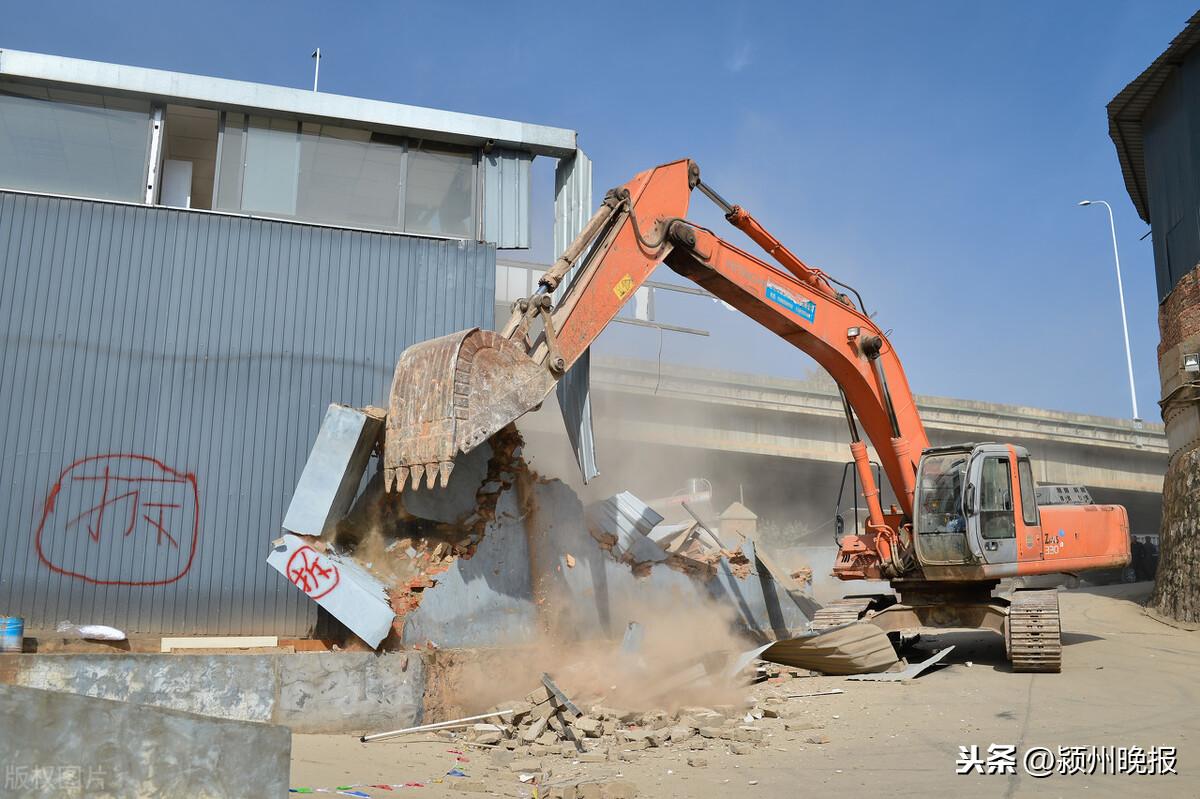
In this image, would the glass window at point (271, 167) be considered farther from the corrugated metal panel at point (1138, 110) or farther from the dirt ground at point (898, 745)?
the corrugated metal panel at point (1138, 110)

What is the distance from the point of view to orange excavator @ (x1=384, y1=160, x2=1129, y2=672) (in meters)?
8.91

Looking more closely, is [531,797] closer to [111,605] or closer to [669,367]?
[111,605]

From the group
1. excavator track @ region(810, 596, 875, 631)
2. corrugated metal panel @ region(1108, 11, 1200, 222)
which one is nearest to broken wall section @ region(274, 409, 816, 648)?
excavator track @ region(810, 596, 875, 631)

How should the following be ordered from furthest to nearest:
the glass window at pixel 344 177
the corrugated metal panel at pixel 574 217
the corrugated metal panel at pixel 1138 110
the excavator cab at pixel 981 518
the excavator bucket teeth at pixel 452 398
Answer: the corrugated metal panel at pixel 1138 110, the corrugated metal panel at pixel 574 217, the glass window at pixel 344 177, the excavator cab at pixel 981 518, the excavator bucket teeth at pixel 452 398

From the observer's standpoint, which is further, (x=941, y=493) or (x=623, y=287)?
(x=941, y=493)

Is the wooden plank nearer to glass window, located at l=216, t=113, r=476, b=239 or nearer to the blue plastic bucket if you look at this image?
the blue plastic bucket

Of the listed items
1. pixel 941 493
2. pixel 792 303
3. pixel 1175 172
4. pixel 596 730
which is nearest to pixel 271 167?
pixel 792 303

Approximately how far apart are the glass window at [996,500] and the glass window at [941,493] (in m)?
0.28

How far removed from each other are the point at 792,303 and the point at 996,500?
12.1 ft

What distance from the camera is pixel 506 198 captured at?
1307cm

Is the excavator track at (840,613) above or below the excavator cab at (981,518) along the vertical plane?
below

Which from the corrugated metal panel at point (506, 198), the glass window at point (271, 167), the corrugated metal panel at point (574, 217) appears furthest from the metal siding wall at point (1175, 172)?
the glass window at point (271, 167)

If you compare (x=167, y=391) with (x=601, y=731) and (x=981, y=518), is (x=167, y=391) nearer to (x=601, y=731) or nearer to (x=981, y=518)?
(x=601, y=731)

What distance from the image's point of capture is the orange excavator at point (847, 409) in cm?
891
